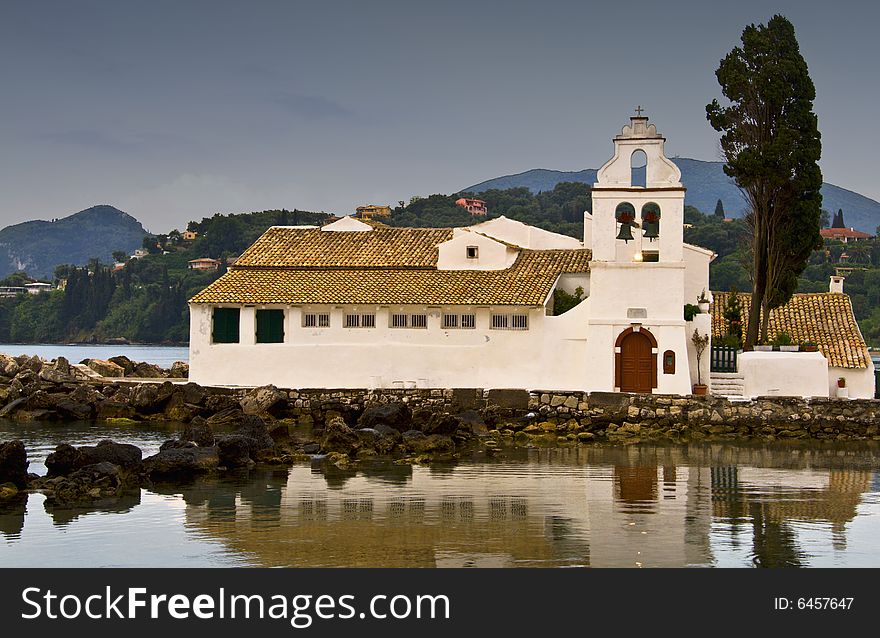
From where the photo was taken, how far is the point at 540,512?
27172mm

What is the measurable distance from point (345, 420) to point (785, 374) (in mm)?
13355

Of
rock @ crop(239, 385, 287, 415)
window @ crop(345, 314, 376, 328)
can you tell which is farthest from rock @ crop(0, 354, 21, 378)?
window @ crop(345, 314, 376, 328)

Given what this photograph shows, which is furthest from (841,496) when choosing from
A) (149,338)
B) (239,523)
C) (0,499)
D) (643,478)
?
(149,338)

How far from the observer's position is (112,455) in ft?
99.6

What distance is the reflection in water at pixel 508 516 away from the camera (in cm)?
2273

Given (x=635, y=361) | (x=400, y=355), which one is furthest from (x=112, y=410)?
(x=635, y=361)

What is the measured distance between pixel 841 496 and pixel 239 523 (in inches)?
509

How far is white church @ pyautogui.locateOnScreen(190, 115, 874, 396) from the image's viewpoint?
42.3 meters

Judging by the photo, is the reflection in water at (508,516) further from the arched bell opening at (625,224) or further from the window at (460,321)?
the arched bell opening at (625,224)

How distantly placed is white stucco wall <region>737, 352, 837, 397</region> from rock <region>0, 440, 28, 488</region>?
22044 millimetres

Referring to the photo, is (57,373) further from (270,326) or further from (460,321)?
(460,321)

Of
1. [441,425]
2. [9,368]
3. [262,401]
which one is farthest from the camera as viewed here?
[9,368]

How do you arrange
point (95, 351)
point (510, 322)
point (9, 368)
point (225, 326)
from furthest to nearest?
point (95, 351), point (9, 368), point (225, 326), point (510, 322)

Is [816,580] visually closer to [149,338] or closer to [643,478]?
[643,478]
